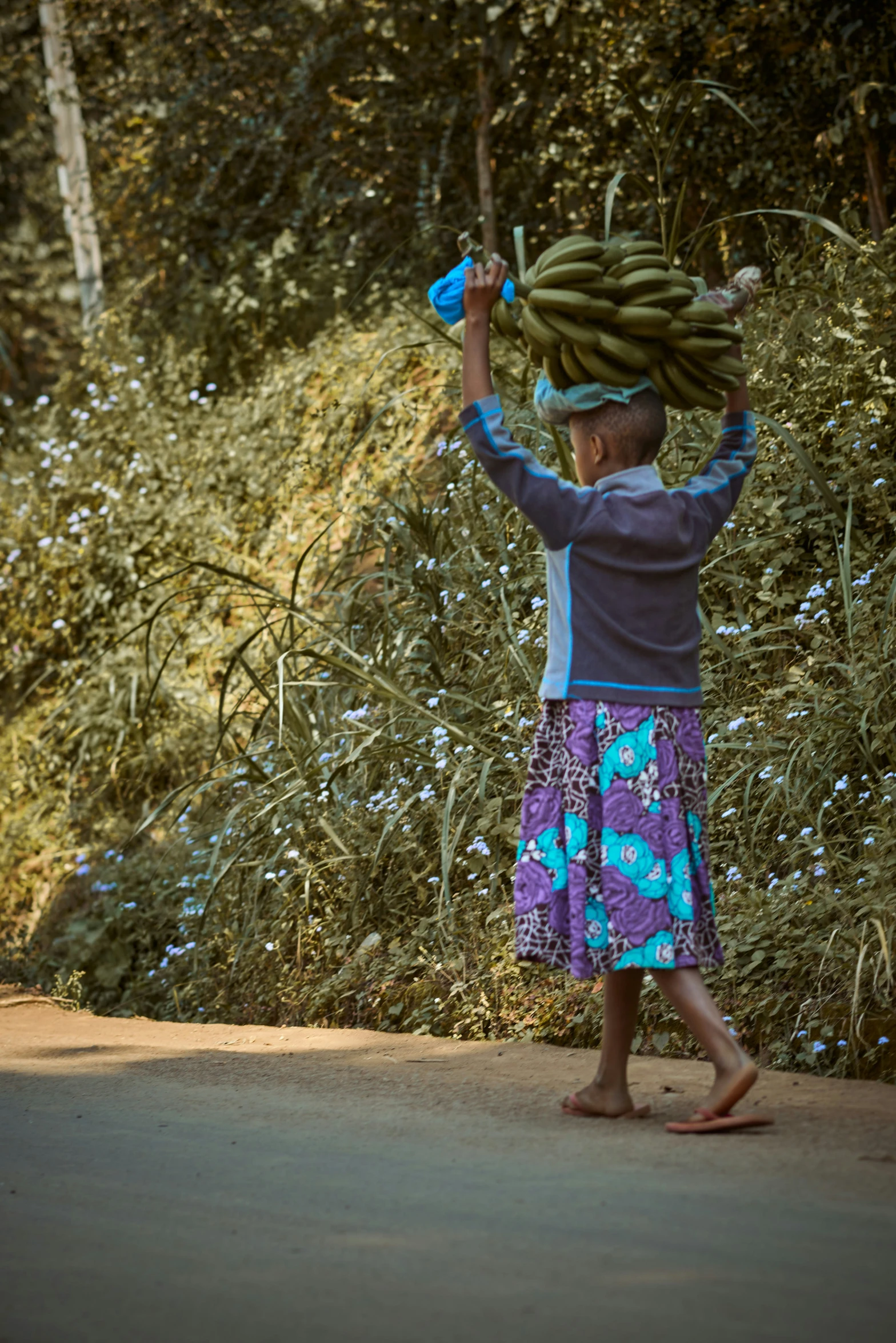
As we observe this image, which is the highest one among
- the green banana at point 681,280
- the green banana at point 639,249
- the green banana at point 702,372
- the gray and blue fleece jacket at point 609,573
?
the green banana at point 639,249

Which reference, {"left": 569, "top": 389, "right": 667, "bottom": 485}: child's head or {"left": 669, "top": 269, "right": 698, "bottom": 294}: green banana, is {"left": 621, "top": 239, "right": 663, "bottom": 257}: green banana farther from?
{"left": 569, "top": 389, "right": 667, "bottom": 485}: child's head

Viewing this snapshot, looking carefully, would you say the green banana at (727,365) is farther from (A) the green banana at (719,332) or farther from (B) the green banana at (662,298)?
(B) the green banana at (662,298)

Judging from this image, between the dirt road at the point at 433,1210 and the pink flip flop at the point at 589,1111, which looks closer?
the dirt road at the point at 433,1210

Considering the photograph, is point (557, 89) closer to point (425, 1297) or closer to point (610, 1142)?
point (610, 1142)

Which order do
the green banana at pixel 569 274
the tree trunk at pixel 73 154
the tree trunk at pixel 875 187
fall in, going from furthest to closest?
1. the tree trunk at pixel 73 154
2. the tree trunk at pixel 875 187
3. the green banana at pixel 569 274

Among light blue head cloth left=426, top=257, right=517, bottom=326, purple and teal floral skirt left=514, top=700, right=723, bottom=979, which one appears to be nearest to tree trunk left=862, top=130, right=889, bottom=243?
light blue head cloth left=426, top=257, right=517, bottom=326

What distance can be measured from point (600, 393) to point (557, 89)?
5.59m

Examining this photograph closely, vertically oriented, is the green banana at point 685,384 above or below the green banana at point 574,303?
below

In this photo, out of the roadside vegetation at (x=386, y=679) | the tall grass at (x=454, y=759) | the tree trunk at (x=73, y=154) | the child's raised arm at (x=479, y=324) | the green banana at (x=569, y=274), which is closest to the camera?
the child's raised arm at (x=479, y=324)

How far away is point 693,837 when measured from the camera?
3047 mm

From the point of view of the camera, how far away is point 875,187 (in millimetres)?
6348

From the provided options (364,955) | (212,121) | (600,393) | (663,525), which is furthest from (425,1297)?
(212,121)

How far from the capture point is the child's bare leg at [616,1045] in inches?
119

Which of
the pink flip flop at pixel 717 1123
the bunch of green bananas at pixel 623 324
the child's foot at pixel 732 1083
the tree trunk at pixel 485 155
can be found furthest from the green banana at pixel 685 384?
the tree trunk at pixel 485 155
